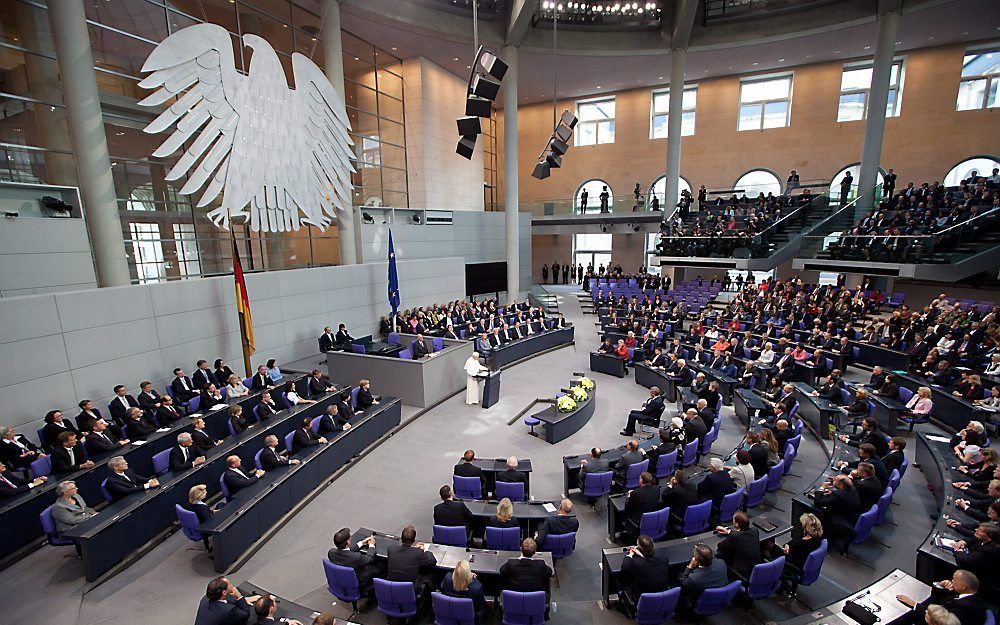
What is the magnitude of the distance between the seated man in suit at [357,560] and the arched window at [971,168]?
95.1ft

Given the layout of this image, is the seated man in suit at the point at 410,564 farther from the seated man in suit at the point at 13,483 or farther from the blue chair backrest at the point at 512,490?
the seated man in suit at the point at 13,483

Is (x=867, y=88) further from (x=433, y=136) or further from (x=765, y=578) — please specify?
(x=765, y=578)

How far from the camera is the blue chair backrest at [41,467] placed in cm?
647

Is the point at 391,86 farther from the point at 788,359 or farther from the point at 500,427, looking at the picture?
the point at 788,359

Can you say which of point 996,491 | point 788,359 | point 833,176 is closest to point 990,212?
point 788,359

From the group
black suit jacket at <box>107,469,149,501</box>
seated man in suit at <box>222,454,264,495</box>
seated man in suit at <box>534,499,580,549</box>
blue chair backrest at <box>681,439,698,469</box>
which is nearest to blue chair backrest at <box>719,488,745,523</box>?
blue chair backrest at <box>681,439,698,469</box>

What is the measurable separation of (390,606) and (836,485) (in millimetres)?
5395

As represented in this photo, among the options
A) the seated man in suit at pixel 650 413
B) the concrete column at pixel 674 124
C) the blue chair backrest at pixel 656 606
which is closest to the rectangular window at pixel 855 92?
the concrete column at pixel 674 124

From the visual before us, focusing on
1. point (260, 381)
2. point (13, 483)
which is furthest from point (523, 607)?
point (260, 381)

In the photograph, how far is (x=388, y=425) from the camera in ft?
31.0

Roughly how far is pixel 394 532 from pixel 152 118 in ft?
46.9

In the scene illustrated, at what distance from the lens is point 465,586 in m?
4.25

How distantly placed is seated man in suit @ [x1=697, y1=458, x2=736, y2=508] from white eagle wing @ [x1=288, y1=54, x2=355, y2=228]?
42.4 ft

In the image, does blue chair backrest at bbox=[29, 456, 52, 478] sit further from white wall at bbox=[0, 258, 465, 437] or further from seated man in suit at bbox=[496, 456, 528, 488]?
seated man in suit at bbox=[496, 456, 528, 488]
